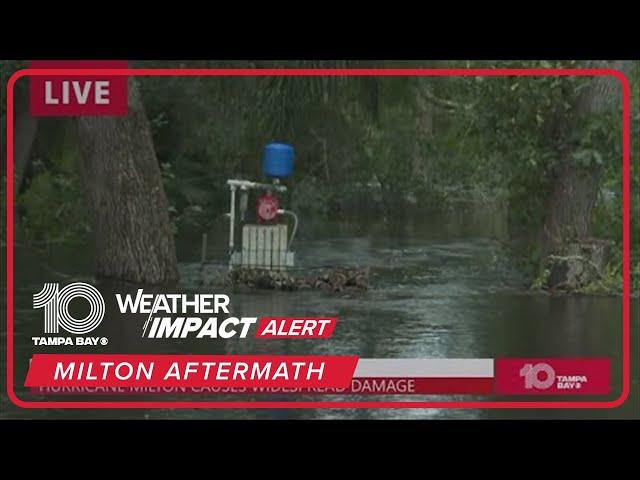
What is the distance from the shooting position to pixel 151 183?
9.18m

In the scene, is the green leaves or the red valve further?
the green leaves

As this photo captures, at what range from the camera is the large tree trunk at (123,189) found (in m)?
9.04

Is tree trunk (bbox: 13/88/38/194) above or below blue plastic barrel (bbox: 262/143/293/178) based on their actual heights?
above

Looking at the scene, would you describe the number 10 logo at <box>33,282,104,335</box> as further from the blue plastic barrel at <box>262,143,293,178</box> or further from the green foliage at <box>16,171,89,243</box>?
the green foliage at <box>16,171,89,243</box>

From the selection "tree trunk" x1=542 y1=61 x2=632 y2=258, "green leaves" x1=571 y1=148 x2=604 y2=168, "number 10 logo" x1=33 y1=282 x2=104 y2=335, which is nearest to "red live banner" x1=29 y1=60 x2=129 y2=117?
"number 10 logo" x1=33 y1=282 x2=104 y2=335

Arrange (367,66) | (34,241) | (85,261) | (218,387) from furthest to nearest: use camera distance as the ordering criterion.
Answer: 1. (34,241)
2. (85,261)
3. (367,66)
4. (218,387)

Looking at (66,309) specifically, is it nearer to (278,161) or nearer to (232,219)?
(232,219)

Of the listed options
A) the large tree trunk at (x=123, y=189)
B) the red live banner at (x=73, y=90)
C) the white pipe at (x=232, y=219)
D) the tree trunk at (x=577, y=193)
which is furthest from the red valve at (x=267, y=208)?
the tree trunk at (x=577, y=193)

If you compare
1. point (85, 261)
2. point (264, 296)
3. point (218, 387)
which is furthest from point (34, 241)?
point (218, 387)

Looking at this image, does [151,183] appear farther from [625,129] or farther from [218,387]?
[625,129]

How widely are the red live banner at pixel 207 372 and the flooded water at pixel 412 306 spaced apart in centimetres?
10

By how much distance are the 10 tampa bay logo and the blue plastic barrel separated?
6.09 feet

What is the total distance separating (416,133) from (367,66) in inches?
133

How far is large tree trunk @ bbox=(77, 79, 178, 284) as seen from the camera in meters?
9.04
